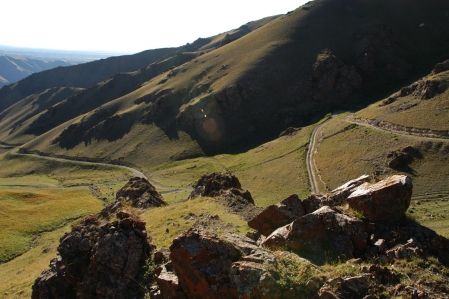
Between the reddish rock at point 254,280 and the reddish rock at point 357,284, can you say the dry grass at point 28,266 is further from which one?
the reddish rock at point 357,284

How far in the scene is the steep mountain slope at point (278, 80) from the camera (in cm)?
Answer: 11894

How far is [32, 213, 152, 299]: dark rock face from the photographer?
671 inches

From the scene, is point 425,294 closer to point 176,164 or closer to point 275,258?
point 275,258

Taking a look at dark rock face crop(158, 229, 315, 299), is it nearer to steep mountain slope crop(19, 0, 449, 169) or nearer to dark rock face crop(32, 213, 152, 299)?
dark rock face crop(32, 213, 152, 299)

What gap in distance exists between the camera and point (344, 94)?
117375 mm

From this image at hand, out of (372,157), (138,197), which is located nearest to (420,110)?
(372,157)

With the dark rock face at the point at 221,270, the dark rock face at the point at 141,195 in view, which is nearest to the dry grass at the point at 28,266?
the dark rock face at the point at 141,195

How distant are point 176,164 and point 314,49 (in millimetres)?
80163

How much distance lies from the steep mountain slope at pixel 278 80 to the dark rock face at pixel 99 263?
94.0 metres

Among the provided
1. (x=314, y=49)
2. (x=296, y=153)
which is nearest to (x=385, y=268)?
(x=296, y=153)

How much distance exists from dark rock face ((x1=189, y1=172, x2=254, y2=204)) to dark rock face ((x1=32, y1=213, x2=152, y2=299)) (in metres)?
21.1

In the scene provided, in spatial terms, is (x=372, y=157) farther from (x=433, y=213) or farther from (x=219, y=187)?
(x=219, y=187)

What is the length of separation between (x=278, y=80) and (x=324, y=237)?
395ft

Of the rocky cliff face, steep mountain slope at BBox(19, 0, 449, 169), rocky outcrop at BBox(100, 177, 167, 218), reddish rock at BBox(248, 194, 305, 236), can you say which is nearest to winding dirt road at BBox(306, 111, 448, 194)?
steep mountain slope at BBox(19, 0, 449, 169)
